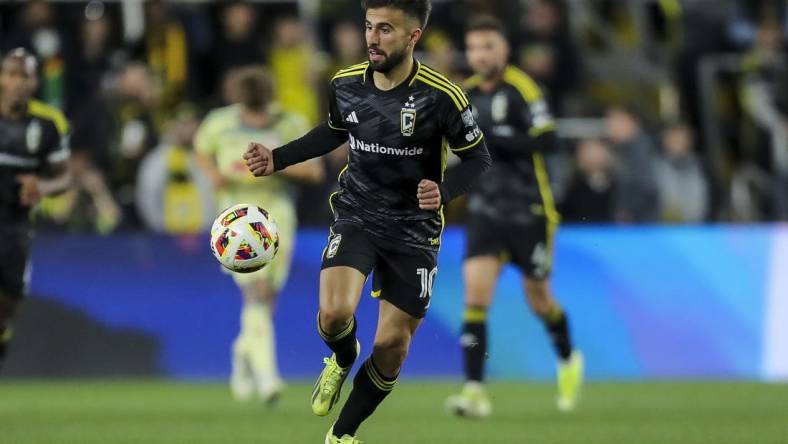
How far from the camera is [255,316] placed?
517 inches

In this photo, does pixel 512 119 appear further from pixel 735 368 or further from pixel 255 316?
pixel 735 368

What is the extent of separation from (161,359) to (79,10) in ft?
15.7


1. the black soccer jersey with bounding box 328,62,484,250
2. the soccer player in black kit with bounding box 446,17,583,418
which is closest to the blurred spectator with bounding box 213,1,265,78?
the soccer player in black kit with bounding box 446,17,583,418

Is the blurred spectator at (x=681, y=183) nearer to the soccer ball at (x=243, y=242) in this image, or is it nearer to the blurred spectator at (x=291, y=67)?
the blurred spectator at (x=291, y=67)

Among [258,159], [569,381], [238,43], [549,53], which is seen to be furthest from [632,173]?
[258,159]

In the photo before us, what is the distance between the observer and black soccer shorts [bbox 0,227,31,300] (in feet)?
38.8

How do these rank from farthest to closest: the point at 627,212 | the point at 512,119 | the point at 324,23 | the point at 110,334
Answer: the point at 324,23
the point at 627,212
the point at 110,334
the point at 512,119

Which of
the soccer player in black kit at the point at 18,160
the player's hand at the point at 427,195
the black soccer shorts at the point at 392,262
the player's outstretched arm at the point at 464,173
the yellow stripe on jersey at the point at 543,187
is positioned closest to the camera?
the player's hand at the point at 427,195

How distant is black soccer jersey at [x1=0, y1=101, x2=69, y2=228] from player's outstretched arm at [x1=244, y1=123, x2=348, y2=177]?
392cm

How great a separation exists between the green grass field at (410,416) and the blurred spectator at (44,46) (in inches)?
132

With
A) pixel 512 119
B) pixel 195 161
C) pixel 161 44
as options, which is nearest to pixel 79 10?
pixel 161 44

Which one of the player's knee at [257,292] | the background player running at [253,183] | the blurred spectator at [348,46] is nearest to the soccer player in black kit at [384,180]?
the background player running at [253,183]

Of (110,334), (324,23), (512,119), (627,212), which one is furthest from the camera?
(324,23)

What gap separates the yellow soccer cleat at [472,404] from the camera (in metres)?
11.7
